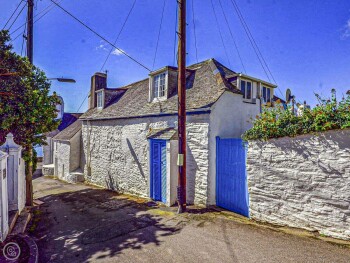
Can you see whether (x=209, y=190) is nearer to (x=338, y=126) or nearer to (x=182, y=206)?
(x=182, y=206)

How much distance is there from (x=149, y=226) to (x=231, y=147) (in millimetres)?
4126

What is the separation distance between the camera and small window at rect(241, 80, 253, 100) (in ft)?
35.3

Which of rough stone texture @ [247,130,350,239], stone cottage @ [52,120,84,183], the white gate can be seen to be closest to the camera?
rough stone texture @ [247,130,350,239]

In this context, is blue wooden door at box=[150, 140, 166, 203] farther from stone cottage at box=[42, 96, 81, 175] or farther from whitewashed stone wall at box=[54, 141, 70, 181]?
stone cottage at box=[42, 96, 81, 175]

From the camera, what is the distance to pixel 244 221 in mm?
7371

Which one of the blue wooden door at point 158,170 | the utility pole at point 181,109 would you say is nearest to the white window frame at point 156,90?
the blue wooden door at point 158,170

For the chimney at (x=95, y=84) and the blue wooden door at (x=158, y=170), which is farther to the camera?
the chimney at (x=95, y=84)

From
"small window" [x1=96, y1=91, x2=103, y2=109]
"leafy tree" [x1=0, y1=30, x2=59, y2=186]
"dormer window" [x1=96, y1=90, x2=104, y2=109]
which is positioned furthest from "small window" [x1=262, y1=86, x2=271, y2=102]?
"small window" [x1=96, y1=91, x2=103, y2=109]

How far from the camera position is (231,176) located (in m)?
8.38

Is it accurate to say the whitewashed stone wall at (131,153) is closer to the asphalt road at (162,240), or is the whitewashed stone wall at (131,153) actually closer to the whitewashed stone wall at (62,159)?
the asphalt road at (162,240)

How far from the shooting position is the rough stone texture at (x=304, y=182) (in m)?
5.61

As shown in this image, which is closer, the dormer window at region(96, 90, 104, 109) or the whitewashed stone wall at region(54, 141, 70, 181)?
the dormer window at region(96, 90, 104, 109)
